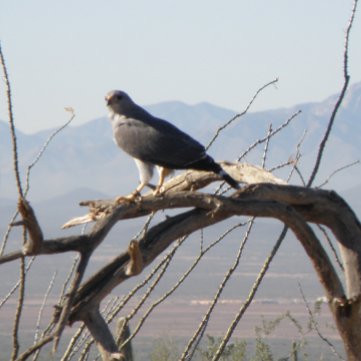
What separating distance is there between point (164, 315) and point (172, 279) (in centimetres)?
625

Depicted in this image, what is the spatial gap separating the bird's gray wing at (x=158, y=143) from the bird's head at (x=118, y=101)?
0.25 m

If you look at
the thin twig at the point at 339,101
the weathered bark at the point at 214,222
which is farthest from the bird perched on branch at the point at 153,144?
the thin twig at the point at 339,101

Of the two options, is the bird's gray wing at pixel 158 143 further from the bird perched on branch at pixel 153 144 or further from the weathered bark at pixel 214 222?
the weathered bark at pixel 214 222

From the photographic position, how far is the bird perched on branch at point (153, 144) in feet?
17.2

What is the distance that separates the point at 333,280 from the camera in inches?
172

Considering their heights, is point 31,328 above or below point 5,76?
below

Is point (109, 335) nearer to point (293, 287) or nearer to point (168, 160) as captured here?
point (168, 160)

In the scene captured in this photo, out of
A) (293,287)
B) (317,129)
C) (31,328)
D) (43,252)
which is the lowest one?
(317,129)

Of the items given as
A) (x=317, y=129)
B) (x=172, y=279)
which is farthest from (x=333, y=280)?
(x=317, y=129)

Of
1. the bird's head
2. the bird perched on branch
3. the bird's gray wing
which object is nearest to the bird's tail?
the bird perched on branch

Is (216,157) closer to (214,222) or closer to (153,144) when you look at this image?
(153,144)

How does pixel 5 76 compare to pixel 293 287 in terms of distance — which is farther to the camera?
pixel 293 287

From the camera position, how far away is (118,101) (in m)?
6.71

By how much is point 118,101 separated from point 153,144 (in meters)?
0.91
